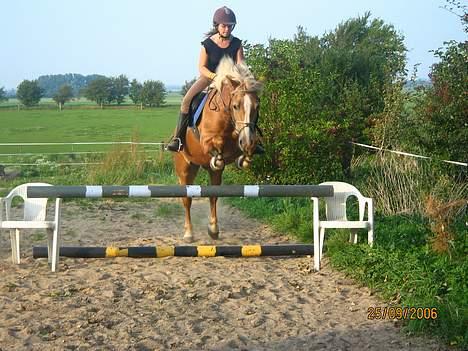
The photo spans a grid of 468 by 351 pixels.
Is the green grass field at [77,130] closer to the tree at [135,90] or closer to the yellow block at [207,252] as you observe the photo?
the tree at [135,90]

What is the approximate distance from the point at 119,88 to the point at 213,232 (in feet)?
256

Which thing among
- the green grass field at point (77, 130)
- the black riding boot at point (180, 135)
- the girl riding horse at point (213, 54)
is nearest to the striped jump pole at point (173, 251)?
the girl riding horse at point (213, 54)

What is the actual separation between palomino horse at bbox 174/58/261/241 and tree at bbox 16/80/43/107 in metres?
77.2

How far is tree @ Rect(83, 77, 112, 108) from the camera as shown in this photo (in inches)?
3167

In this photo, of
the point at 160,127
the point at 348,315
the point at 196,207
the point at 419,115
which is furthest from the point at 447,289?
the point at 160,127

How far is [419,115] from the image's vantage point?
884cm

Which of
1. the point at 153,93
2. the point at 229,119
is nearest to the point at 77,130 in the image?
the point at 153,93

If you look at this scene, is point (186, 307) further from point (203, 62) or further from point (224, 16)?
point (224, 16)

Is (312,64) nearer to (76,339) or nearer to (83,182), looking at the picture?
(83,182)

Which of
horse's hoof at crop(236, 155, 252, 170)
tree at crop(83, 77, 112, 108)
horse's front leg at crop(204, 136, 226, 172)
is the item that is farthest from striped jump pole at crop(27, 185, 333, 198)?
tree at crop(83, 77, 112, 108)

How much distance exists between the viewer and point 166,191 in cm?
591

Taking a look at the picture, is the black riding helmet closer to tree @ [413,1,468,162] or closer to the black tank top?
the black tank top

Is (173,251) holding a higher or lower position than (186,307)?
higher

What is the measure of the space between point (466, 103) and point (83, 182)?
349 inches
